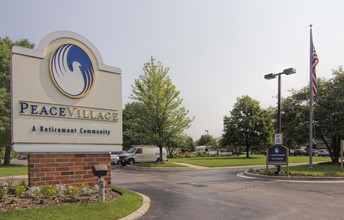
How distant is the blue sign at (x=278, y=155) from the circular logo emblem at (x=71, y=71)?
11936 mm

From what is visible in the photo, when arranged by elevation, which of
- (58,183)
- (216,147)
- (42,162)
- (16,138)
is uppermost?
(16,138)

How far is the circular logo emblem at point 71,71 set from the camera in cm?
712

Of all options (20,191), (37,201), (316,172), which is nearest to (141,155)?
(316,172)

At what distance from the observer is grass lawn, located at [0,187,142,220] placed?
17.1 ft

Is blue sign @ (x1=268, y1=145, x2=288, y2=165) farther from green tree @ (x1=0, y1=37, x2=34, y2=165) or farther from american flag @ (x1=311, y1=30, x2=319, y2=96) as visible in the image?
green tree @ (x1=0, y1=37, x2=34, y2=165)

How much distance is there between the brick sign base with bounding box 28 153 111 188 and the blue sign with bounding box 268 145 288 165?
11.0 meters

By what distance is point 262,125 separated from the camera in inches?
1688

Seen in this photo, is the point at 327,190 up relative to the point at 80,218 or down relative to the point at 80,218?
down

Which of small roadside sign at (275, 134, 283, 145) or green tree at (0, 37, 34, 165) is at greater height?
green tree at (0, 37, 34, 165)

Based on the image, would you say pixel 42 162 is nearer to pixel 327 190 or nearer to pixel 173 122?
pixel 327 190

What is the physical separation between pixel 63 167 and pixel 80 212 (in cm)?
180

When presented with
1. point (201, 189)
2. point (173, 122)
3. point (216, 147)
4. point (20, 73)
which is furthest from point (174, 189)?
point (216, 147)

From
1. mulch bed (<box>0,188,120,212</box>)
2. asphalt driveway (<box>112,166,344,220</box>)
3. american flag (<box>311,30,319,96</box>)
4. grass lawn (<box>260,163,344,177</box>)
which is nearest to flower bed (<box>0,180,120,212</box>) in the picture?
mulch bed (<box>0,188,120,212</box>)

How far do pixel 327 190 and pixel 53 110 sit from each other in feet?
33.3
